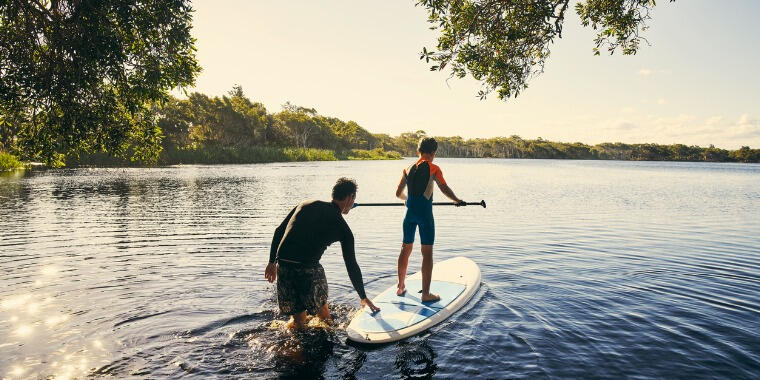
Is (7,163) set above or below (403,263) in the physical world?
above

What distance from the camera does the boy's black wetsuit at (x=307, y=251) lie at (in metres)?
5.22

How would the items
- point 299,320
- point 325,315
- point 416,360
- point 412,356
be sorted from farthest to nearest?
point 325,315 < point 299,320 < point 412,356 < point 416,360

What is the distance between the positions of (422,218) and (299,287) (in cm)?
232

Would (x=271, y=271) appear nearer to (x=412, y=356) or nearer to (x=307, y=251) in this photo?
(x=307, y=251)

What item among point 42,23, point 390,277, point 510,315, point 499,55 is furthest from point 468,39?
point 42,23

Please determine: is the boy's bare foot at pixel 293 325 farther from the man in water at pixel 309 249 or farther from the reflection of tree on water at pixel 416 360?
the reflection of tree on water at pixel 416 360

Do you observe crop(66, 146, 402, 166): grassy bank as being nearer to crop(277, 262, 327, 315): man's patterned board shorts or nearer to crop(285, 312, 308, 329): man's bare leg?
crop(285, 312, 308, 329): man's bare leg

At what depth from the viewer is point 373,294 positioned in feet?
26.6

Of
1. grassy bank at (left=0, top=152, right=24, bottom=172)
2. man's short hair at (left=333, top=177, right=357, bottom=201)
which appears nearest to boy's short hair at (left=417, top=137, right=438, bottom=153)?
man's short hair at (left=333, top=177, right=357, bottom=201)

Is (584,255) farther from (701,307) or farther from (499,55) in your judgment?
(499,55)

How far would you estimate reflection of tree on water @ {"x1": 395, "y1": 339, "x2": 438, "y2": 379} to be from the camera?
16.1 feet

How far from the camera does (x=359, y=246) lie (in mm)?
12945

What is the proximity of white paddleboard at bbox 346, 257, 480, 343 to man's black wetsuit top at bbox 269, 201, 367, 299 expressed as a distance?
81 cm

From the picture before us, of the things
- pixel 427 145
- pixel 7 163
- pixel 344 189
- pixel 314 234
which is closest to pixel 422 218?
pixel 427 145
